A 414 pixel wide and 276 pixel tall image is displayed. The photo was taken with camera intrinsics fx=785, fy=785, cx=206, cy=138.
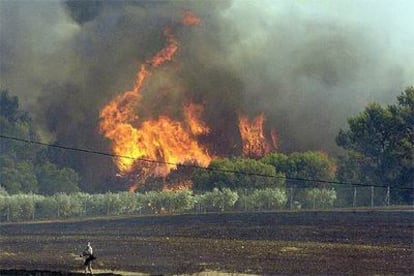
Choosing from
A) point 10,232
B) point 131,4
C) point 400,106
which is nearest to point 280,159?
point 400,106

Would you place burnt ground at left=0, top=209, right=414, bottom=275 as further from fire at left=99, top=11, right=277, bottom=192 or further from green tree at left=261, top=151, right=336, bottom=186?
fire at left=99, top=11, right=277, bottom=192

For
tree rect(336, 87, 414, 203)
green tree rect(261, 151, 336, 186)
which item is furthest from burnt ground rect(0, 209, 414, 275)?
green tree rect(261, 151, 336, 186)

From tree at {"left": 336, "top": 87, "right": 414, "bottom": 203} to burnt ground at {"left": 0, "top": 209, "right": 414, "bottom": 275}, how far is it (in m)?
11.4

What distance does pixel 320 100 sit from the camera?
12131 centimetres

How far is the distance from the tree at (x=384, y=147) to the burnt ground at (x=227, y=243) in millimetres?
11421

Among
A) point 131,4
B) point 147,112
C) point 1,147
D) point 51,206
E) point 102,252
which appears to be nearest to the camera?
point 102,252

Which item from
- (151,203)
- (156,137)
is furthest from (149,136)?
(151,203)

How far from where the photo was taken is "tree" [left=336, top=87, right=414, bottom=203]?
94.8 m

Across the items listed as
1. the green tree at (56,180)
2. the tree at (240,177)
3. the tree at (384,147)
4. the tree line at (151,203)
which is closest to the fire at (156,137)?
the green tree at (56,180)

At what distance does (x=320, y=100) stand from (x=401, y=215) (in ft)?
139

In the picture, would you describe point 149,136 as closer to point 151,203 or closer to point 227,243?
point 151,203

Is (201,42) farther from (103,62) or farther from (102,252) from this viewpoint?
(102,252)

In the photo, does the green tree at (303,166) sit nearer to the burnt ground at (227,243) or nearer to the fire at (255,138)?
the burnt ground at (227,243)

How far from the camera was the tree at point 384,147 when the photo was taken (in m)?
94.8
